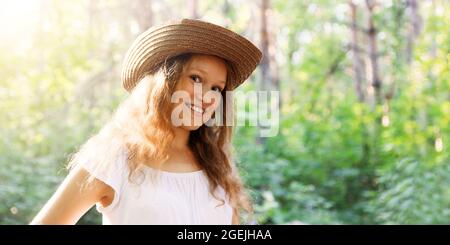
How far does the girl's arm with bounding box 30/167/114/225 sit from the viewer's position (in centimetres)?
150

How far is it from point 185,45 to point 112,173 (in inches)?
18.0

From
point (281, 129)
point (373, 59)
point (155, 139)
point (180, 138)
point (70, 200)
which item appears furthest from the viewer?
point (373, 59)

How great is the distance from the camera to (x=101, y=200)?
1607 mm

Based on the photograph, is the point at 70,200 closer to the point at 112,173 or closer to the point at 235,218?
the point at 112,173

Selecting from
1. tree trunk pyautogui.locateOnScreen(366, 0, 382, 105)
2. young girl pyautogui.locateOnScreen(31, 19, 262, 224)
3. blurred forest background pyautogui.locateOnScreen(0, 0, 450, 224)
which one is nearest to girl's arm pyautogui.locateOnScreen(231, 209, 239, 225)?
young girl pyautogui.locateOnScreen(31, 19, 262, 224)

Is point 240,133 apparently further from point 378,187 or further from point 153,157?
point 153,157

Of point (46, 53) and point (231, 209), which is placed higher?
point (46, 53)

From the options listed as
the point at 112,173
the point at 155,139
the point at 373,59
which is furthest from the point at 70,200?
the point at 373,59

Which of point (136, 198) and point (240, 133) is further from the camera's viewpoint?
point (240, 133)

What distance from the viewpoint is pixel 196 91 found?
172 centimetres

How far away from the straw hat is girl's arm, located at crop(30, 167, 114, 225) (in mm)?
445

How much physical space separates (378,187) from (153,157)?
224 inches
